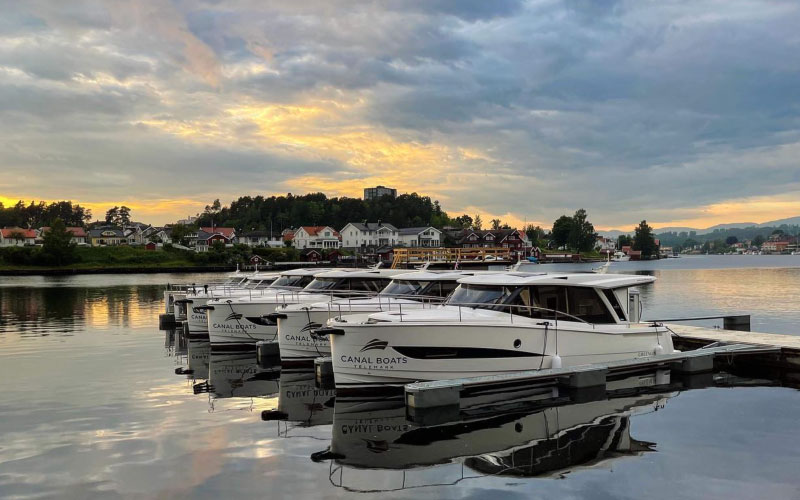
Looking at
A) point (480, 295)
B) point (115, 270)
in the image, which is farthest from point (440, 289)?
point (115, 270)

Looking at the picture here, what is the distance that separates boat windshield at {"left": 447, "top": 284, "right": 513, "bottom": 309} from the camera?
16.1 meters

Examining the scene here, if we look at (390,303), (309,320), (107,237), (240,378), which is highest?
(107,237)

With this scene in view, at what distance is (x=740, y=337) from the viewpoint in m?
20.5

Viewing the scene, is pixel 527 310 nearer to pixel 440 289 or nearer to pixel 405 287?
pixel 440 289

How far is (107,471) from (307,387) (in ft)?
23.5

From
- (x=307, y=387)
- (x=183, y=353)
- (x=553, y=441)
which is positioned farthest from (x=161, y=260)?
(x=553, y=441)

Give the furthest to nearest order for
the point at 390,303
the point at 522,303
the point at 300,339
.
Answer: the point at 390,303 < the point at 300,339 < the point at 522,303

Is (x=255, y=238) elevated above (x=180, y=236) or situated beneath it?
elevated above

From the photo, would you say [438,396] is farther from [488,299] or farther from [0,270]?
[0,270]

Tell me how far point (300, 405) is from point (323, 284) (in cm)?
1049

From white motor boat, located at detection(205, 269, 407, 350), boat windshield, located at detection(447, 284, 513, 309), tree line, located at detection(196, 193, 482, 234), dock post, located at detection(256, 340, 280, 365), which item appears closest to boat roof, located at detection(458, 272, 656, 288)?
boat windshield, located at detection(447, 284, 513, 309)

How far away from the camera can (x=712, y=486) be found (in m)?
9.50

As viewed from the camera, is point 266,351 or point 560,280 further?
point 266,351

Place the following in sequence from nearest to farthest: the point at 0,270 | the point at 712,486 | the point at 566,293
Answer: the point at 712,486 → the point at 566,293 → the point at 0,270
